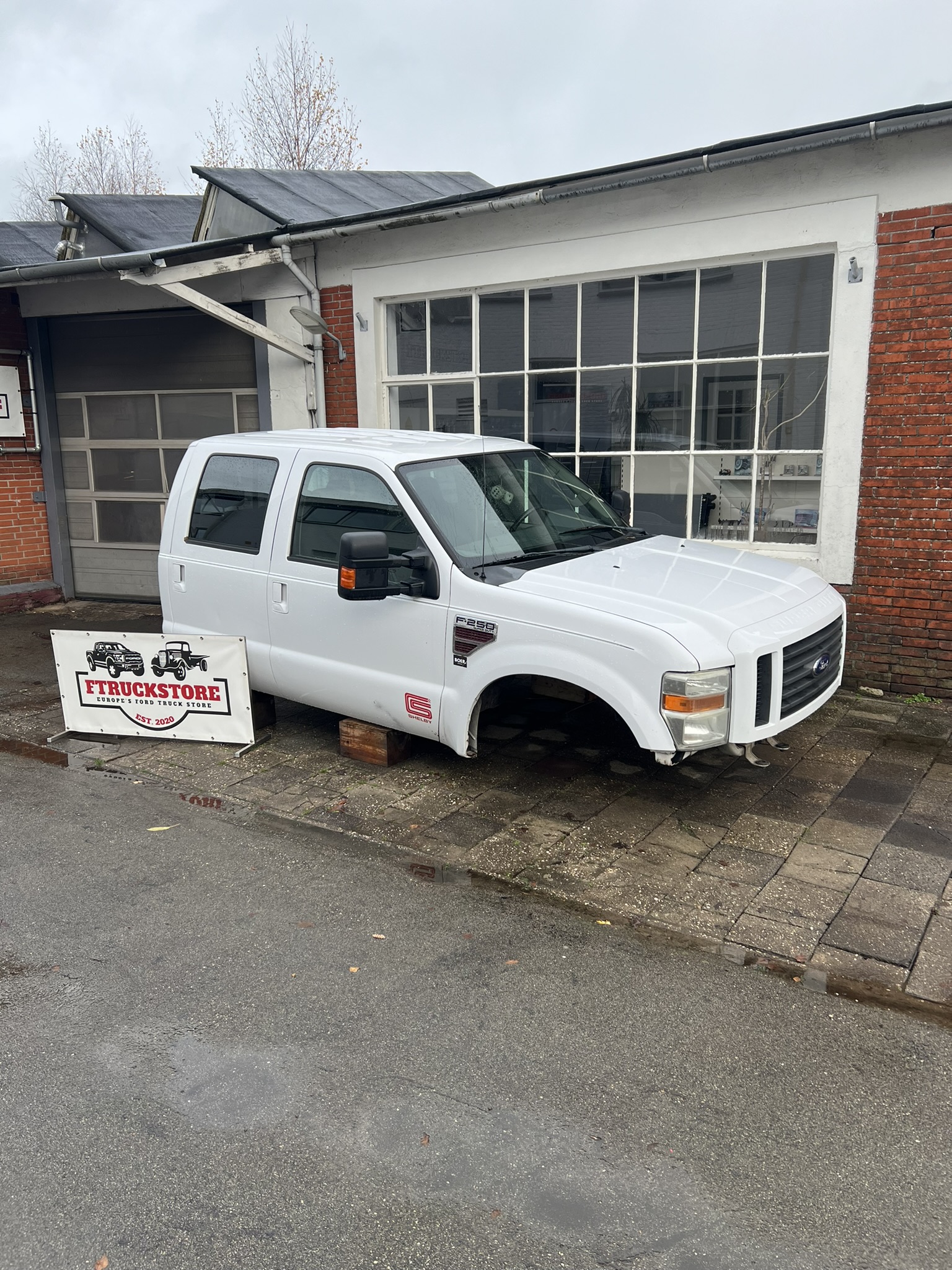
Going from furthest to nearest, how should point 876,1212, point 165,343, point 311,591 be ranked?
point 165,343
point 311,591
point 876,1212

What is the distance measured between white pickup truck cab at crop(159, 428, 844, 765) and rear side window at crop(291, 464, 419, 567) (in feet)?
0.04

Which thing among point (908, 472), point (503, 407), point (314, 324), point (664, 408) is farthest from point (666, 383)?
point (314, 324)

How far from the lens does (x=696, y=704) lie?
439cm

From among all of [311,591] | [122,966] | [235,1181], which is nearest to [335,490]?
[311,591]

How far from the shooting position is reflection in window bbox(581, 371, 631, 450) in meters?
8.27

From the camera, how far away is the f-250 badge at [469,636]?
5.00 meters

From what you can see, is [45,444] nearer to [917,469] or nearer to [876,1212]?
[917,469]

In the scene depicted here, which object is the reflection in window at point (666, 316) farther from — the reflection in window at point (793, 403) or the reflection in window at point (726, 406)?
the reflection in window at point (793, 403)

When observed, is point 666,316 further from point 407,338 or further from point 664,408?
point 407,338

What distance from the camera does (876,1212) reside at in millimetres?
2613

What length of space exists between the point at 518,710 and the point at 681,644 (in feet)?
9.12

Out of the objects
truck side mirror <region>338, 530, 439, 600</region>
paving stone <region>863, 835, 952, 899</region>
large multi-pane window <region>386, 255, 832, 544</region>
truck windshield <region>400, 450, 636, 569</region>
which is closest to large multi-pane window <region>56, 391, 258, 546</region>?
large multi-pane window <region>386, 255, 832, 544</region>

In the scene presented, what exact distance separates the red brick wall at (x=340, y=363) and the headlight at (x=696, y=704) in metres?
6.18

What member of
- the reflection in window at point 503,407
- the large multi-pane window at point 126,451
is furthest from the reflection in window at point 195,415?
the reflection in window at point 503,407
